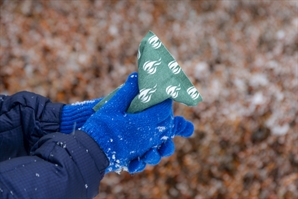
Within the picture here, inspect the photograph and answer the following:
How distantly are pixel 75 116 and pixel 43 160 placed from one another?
1.40 ft

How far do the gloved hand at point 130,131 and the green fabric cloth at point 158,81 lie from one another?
0.04 meters

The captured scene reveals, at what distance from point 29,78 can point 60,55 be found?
0.37 meters

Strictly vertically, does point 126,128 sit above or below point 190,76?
above

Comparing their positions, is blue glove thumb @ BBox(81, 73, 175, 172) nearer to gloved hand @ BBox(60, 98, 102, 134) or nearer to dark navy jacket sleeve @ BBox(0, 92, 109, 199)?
dark navy jacket sleeve @ BBox(0, 92, 109, 199)

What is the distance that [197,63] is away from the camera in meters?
3.65

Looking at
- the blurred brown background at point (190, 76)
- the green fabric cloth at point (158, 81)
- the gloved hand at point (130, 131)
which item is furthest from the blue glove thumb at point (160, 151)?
the blurred brown background at point (190, 76)

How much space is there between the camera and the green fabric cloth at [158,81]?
1.52 meters

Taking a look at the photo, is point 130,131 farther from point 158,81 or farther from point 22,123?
point 22,123

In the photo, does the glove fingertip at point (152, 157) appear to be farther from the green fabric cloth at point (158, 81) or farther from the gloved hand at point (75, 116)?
the gloved hand at point (75, 116)

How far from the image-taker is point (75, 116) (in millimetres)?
1660

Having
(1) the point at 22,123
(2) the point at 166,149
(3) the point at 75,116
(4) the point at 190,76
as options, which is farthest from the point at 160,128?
(4) the point at 190,76

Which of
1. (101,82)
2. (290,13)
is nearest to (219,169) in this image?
(101,82)

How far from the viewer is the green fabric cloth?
1.52 metres

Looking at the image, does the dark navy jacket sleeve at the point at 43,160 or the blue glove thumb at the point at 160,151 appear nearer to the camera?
the dark navy jacket sleeve at the point at 43,160
